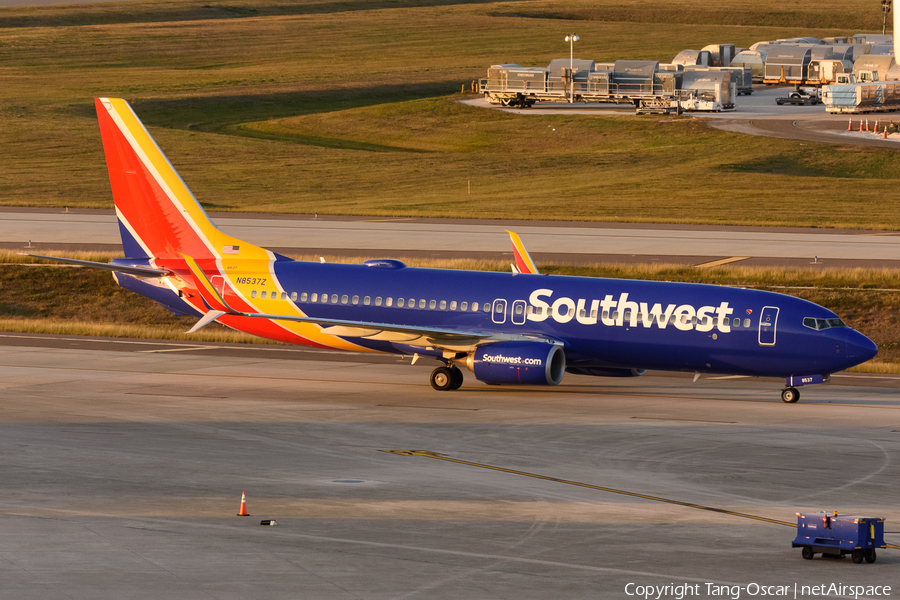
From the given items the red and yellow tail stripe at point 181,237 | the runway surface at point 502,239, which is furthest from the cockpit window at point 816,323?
the runway surface at point 502,239

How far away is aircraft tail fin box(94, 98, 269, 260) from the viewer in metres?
48.7

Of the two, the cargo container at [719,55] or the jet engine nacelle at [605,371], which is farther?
the cargo container at [719,55]

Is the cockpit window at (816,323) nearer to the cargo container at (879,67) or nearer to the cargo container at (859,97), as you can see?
the cargo container at (859,97)

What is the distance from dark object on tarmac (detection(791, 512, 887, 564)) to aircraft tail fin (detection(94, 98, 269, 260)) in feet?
101

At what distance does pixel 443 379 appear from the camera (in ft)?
146

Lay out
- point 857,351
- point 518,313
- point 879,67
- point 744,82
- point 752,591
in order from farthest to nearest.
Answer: point 744,82
point 879,67
point 518,313
point 857,351
point 752,591

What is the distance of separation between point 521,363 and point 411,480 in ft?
39.2

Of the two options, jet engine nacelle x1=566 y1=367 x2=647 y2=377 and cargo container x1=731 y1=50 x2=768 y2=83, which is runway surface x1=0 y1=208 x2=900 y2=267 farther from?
cargo container x1=731 y1=50 x2=768 y2=83

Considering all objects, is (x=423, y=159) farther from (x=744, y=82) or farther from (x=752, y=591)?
(x=752, y=591)

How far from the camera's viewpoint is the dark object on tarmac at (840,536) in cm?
2216

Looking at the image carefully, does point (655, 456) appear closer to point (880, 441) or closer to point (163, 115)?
point (880, 441)

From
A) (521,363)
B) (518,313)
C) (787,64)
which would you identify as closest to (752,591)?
(521,363)

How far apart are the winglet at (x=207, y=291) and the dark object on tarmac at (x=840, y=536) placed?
95.8 feet

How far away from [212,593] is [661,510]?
36.4ft
